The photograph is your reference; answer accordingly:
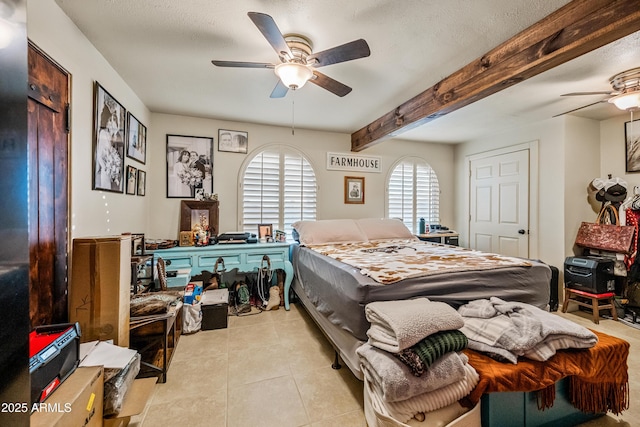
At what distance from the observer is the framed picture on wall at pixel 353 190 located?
4133 mm

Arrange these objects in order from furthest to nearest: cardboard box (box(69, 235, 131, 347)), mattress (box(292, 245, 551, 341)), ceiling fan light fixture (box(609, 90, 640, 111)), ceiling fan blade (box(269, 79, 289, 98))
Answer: ceiling fan light fixture (box(609, 90, 640, 111)), ceiling fan blade (box(269, 79, 289, 98)), mattress (box(292, 245, 551, 341)), cardboard box (box(69, 235, 131, 347))

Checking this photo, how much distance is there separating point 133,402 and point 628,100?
4284mm

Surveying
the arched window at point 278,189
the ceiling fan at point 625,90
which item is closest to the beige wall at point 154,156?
the arched window at point 278,189

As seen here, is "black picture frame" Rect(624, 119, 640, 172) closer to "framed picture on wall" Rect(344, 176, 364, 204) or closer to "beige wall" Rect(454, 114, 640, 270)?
"beige wall" Rect(454, 114, 640, 270)

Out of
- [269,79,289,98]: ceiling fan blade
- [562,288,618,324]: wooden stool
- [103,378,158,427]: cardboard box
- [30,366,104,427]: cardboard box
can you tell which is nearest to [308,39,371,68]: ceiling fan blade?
[269,79,289,98]: ceiling fan blade

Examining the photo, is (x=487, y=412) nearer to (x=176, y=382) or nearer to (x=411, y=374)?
(x=411, y=374)

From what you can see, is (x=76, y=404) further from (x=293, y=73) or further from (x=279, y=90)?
(x=279, y=90)

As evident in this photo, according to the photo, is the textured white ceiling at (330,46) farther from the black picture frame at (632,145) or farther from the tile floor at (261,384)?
the tile floor at (261,384)

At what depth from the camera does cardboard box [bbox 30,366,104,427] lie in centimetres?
91

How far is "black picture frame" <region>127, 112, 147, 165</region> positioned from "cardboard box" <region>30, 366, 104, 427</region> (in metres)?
1.98

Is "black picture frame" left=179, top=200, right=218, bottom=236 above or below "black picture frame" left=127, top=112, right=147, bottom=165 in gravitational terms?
below

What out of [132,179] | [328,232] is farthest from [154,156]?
[328,232]

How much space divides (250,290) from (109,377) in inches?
81.6

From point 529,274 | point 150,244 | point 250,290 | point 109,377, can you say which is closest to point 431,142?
point 529,274
